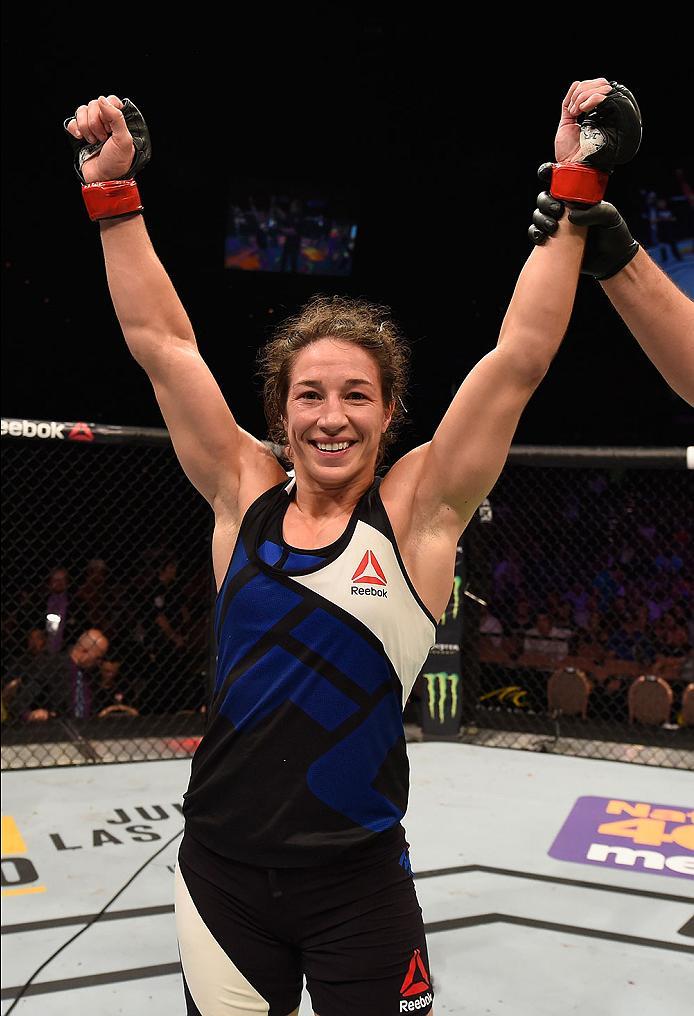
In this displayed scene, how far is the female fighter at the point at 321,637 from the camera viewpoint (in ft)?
3.90

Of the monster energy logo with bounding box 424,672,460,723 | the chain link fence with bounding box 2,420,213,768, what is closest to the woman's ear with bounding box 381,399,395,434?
the chain link fence with bounding box 2,420,213,768

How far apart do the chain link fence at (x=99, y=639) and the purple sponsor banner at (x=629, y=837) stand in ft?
5.26

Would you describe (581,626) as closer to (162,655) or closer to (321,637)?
(162,655)

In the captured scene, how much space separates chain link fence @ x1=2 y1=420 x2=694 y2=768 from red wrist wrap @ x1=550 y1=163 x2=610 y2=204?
2465 mm

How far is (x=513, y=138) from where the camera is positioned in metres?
7.93

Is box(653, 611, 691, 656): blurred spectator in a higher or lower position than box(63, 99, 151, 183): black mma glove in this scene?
lower

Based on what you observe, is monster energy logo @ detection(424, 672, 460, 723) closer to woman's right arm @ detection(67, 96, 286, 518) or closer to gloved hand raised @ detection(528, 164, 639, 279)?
woman's right arm @ detection(67, 96, 286, 518)

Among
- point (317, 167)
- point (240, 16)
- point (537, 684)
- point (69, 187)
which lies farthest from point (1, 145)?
point (537, 684)

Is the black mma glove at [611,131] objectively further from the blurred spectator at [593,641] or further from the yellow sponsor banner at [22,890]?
the blurred spectator at [593,641]

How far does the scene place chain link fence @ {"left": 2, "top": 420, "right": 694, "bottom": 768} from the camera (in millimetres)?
3955

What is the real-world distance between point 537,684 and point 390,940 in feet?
14.8

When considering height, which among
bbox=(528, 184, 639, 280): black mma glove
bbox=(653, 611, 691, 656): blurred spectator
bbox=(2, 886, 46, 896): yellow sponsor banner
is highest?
bbox=(528, 184, 639, 280): black mma glove

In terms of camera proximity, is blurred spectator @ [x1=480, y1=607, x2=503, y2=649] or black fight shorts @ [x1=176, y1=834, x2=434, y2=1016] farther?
blurred spectator @ [x1=480, y1=607, x2=503, y2=649]

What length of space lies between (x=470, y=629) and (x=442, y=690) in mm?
360
